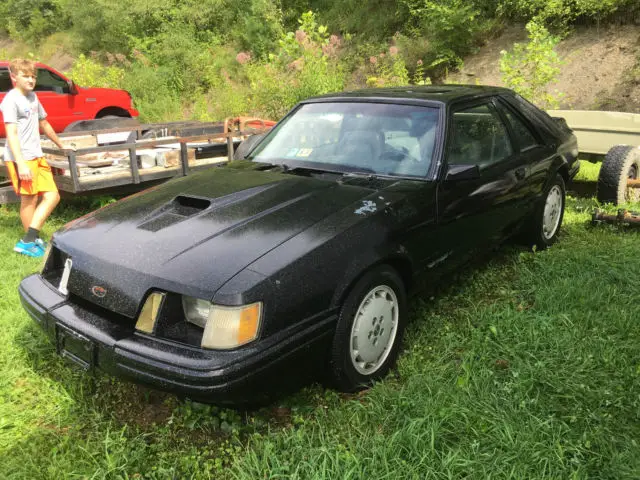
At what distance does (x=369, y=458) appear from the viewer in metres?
2.20

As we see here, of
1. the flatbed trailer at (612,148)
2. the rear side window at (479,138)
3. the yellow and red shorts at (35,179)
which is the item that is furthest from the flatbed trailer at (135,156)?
the flatbed trailer at (612,148)

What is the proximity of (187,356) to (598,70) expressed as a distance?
37.0ft

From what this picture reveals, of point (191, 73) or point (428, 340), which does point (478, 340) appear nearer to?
point (428, 340)

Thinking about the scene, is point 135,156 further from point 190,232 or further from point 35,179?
point 190,232

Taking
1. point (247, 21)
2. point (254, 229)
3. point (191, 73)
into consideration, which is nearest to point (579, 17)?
point (247, 21)

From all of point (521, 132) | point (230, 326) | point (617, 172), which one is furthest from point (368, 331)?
point (617, 172)

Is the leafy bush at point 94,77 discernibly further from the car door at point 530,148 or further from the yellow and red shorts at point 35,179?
the car door at point 530,148

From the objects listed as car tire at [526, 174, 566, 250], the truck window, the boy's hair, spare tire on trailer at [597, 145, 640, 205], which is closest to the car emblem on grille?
the boy's hair

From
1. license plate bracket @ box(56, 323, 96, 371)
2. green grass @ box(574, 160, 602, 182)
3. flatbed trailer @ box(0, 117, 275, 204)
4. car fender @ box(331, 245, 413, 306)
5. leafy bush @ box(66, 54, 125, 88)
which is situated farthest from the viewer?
leafy bush @ box(66, 54, 125, 88)

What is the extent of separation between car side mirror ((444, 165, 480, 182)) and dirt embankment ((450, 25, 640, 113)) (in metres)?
8.28

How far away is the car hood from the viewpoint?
2.27 m

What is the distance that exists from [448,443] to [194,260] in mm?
1390

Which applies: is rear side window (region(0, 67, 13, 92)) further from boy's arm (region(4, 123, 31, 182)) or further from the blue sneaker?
the blue sneaker

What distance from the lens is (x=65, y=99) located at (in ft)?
31.0
